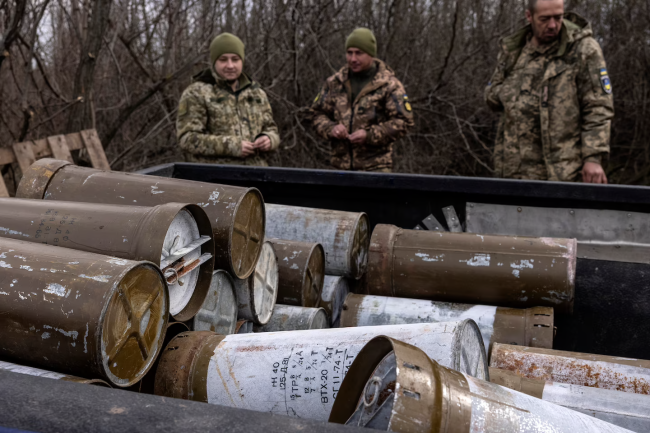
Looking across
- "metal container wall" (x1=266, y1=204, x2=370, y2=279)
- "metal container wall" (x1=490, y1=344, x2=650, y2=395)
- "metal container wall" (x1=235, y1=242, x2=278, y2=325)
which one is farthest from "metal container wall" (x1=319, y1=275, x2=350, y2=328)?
"metal container wall" (x1=490, y1=344, x2=650, y2=395)

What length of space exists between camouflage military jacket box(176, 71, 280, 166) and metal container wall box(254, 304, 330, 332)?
231 cm

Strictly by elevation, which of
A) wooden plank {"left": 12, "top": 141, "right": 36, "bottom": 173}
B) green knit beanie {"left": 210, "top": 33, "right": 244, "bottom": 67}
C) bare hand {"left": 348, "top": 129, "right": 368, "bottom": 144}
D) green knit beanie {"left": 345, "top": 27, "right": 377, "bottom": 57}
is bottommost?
wooden plank {"left": 12, "top": 141, "right": 36, "bottom": 173}

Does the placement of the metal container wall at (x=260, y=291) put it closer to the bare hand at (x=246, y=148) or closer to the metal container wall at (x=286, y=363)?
the metal container wall at (x=286, y=363)

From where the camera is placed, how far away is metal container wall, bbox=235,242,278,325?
2771mm

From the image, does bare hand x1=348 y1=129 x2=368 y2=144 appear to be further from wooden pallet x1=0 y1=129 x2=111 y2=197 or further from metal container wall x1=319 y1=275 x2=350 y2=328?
wooden pallet x1=0 y1=129 x2=111 y2=197

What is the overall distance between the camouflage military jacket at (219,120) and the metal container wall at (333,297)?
195cm

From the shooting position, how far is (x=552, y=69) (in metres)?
4.67

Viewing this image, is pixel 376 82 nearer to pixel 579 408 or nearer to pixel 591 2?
pixel 579 408

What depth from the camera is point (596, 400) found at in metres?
1.96

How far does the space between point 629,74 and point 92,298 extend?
30.6ft

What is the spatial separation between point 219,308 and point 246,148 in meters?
2.51

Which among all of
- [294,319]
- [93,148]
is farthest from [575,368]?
[93,148]

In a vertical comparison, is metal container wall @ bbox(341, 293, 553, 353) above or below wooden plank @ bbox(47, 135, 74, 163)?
below

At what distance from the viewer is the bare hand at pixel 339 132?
529 centimetres
